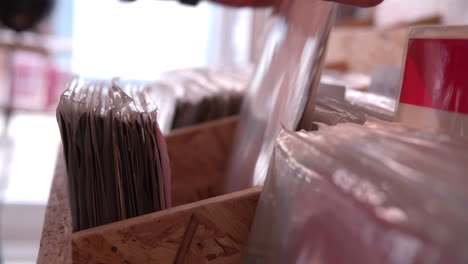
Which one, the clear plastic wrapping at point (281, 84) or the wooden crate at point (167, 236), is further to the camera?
the clear plastic wrapping at point (281, 84)

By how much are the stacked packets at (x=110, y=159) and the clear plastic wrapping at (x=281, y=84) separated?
170 millimetres

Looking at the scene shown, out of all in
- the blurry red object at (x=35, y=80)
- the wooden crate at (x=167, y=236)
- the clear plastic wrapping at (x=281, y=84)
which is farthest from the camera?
the blurry red object at (x=35, y=80)

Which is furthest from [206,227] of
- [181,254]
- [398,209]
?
[398,209]

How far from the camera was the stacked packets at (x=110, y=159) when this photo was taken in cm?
53

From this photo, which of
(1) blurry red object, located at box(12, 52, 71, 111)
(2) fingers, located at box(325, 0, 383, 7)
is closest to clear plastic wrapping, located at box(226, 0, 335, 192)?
(2) fingers, located at box(325, 0, 383, 7)

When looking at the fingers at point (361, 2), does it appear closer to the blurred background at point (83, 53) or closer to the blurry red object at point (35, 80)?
the blurred background at point (83, 53)

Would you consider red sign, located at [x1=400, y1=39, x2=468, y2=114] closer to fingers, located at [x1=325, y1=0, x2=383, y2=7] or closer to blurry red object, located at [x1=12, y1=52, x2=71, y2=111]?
fingers, located at [x1=325, y1=0, x2=383, y2=7]

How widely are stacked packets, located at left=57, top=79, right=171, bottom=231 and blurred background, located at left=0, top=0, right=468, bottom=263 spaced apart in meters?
1.71

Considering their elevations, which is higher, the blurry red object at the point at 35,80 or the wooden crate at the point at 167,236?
the wooden crate at the point at 167,236

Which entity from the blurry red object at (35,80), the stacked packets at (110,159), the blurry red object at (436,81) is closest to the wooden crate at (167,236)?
the stacked packets at (110,159)

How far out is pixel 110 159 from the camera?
54 cm

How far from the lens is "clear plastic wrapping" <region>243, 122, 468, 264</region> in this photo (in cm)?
30

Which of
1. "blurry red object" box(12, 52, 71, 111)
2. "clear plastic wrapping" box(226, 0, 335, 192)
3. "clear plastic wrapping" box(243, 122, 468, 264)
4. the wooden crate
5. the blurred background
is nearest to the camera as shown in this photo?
"clear plastic wrapping" box(243, 122, 468, 264)

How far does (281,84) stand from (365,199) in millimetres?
469
